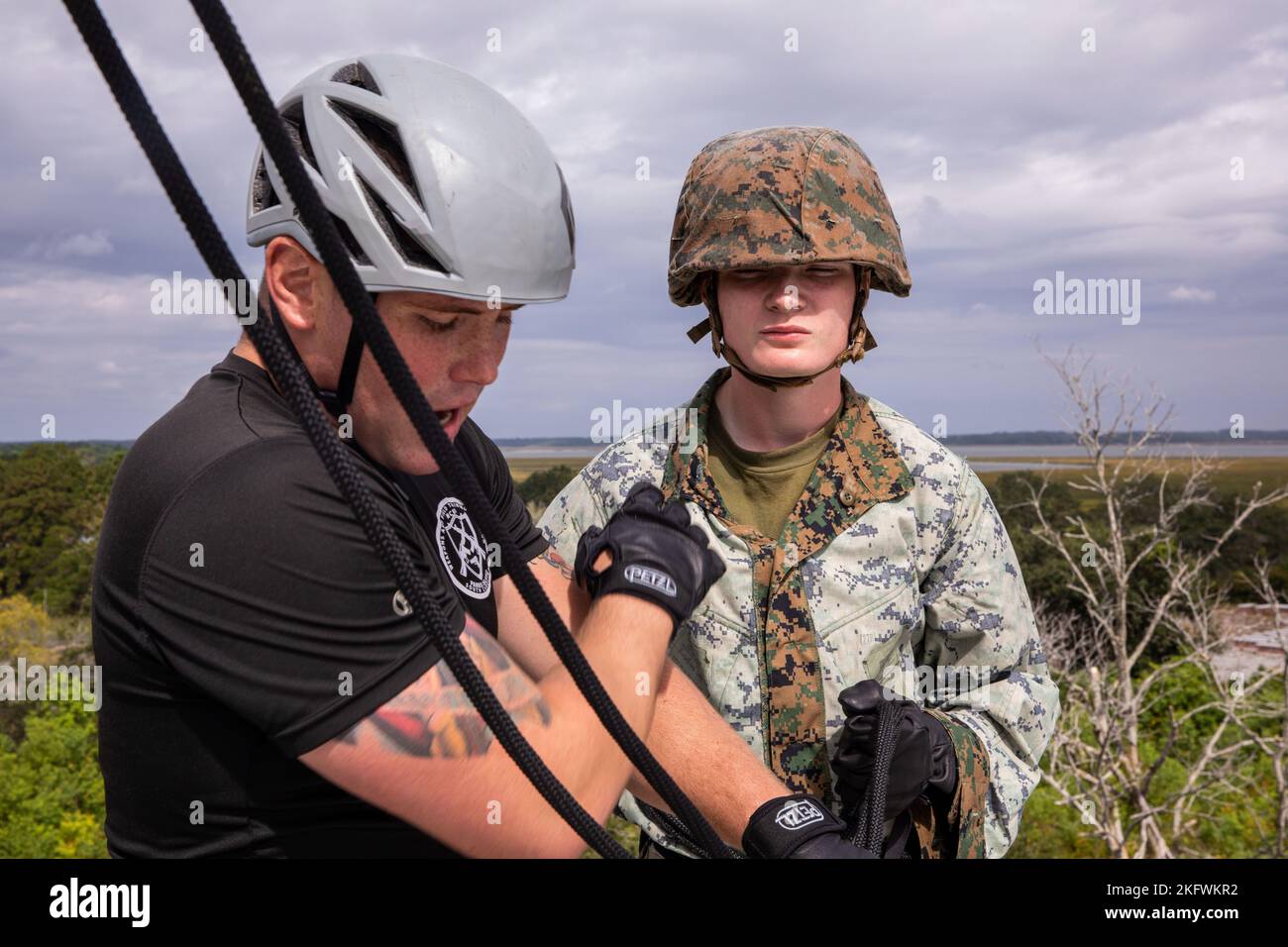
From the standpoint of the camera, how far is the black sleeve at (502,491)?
9.78 feet

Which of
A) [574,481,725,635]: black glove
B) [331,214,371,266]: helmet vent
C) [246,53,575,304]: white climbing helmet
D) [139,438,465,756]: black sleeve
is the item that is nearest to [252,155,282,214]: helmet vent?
[246,53,575,304]: white climbing helmet

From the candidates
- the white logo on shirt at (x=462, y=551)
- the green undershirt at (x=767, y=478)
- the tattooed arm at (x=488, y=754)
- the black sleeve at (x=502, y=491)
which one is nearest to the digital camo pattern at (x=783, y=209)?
the green undershirt at (x=767, y=478)

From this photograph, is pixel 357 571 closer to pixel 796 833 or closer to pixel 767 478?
pixel 796 833

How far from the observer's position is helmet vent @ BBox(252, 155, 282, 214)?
7.97 feet

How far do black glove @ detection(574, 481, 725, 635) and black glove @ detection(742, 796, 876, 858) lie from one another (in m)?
0.63

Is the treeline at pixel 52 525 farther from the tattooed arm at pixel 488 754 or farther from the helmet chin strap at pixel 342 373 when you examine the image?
the tattooed arm at pixel 488 754

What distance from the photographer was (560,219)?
2.43 m

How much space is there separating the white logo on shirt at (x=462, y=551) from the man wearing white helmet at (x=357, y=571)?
2 centimetres

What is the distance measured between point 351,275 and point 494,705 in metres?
0.79

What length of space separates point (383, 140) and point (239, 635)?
1.18 m

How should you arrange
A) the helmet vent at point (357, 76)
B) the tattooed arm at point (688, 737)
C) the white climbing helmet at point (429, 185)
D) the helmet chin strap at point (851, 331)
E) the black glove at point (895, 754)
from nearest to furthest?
1. the white climbing helmet at point (429, 185)
2. the helmet vent at point (357, 76)
3. the tattooed arm at point (688, 737)
4. the black glove at point (895, 754)
5. the helmet chin strap at point (851, 331)

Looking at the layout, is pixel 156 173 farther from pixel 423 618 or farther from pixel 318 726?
pixel 318 726

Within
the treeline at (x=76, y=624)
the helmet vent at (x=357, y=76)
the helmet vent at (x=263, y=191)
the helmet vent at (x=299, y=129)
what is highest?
the helmet vent at (x=357, y=76)

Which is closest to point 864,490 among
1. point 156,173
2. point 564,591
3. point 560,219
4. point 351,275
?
point 564,591
